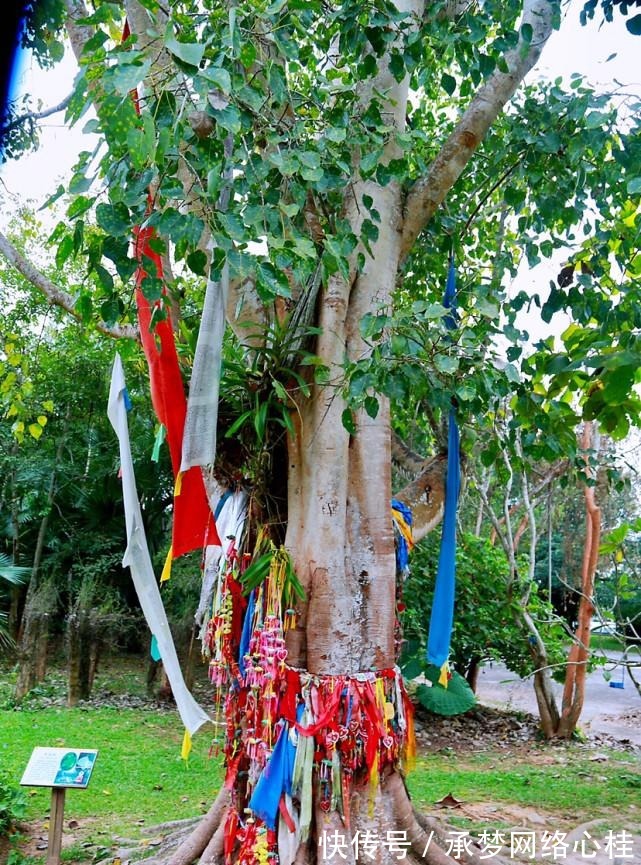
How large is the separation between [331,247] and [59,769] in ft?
7.92

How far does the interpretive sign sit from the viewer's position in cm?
310

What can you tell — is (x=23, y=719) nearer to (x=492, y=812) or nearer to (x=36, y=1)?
(x=492, y=812)

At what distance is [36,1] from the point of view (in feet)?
6.09

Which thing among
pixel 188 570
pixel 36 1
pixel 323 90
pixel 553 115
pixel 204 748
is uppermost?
pixel 553 115

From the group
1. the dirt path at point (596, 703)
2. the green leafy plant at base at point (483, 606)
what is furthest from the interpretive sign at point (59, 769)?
the dirt path at point (596, 703)

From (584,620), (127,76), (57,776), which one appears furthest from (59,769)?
(584,620)

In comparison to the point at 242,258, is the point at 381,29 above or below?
above

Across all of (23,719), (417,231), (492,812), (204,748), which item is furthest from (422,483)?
(23,719)

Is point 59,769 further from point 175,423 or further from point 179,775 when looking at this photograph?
point 179,775

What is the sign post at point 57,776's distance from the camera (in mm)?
3076

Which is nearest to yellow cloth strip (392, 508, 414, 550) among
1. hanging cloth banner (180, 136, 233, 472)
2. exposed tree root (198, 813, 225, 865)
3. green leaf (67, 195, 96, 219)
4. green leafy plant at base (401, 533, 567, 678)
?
hanging cloth banner (180, 136, 233, 472)

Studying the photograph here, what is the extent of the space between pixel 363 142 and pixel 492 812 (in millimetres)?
3731

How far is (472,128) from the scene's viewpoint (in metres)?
3.29

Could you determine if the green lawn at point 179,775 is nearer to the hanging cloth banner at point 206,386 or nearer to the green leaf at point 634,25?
the hanging cloth banner at point 206,386
